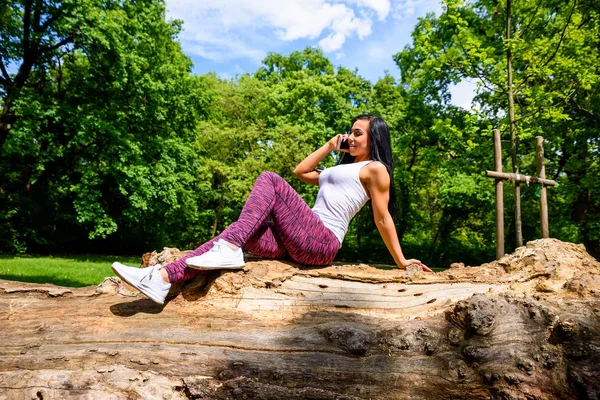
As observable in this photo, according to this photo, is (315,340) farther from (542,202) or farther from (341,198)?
(542,202)

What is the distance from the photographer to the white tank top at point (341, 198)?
3.19 meters

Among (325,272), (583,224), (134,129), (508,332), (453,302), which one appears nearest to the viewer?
(508,332)

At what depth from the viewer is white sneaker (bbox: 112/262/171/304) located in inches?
96.3

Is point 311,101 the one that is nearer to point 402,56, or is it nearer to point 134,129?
point 402,56

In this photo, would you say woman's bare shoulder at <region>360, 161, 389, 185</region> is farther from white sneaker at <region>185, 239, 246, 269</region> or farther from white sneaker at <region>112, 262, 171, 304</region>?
white sneaker at <region>112, 262, 171, 304</region>

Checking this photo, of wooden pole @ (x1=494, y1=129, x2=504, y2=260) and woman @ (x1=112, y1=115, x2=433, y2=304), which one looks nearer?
woman @ (x1=112, y1=115, x2=433, y2=304)

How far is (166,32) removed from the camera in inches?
628

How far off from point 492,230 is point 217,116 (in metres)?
17.5

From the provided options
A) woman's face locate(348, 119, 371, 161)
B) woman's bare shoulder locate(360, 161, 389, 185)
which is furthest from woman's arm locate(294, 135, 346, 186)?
woman's bare shoulder locate(360, 161, 389, 185)

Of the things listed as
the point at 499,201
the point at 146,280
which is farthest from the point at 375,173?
the point at 499,201

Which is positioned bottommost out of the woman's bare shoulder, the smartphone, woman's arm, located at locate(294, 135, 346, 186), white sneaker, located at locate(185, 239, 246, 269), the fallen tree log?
the fallen tree log

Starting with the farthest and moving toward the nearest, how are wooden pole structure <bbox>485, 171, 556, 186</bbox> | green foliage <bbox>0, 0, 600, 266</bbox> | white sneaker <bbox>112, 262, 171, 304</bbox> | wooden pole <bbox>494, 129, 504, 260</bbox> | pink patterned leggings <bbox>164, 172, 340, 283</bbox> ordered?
1. green foliage <bbox>0, 0, 600, 266</bbox>
2. wooden pole <bbox>494, 129, 504, 260</bbox>
3. wooden pole structure <bbox>485, 171, 556, 186</bbox>
4. pink patterned leggings <bbox>164, 172, 340, 283</bbox>
5. white sneaker <bbox>112, 262, 171, 304</bbox>

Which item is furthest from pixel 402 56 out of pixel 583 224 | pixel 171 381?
pixel 171 381

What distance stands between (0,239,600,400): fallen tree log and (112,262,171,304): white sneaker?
0.60ft
